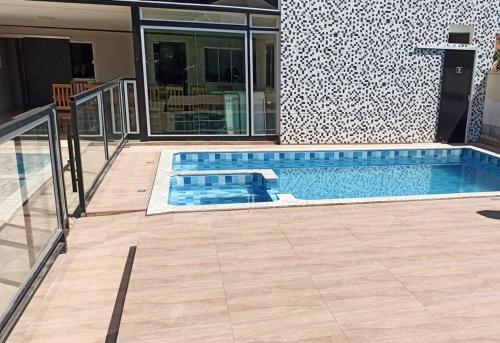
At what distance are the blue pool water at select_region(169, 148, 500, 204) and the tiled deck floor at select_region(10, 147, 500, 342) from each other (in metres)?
2.48

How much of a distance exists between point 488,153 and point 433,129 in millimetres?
1522

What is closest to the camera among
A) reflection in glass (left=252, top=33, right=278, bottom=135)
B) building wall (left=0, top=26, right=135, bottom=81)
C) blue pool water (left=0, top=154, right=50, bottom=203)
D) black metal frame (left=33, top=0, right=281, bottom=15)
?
blue pool water (left=0, top=154, right=50, bottom=203)

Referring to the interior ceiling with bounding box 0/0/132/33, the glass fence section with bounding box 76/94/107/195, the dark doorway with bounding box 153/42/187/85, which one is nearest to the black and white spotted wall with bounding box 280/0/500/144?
the dark doorway with bounding box 153/42/187/85

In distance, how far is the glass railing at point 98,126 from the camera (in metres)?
4.92

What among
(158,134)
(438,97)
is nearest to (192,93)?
(158,134)

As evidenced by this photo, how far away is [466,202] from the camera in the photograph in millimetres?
5133

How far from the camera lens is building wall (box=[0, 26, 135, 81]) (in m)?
12.9

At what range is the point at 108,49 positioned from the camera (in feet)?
42.8

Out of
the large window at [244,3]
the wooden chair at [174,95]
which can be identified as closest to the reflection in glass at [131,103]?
the wooden chair at [174,95]

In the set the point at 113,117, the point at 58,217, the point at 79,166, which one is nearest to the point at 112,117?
the point at 113,117

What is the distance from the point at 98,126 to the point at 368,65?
20.2 ft

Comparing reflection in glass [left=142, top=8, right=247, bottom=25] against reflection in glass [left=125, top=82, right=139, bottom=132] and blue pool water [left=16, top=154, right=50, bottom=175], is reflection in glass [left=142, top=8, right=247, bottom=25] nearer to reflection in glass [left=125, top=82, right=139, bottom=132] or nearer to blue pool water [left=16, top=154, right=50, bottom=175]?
reflection in glass [left=125, top=82, right=139, bottom=132]

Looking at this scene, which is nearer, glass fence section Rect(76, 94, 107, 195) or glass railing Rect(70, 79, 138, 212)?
glass railing Rect(70, 79, 138, 212)

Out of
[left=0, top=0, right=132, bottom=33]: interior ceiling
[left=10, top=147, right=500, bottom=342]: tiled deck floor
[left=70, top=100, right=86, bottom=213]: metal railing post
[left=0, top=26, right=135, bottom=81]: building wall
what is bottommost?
[left=10, top=147, right=500, bottom=342]: tiled deck floor
